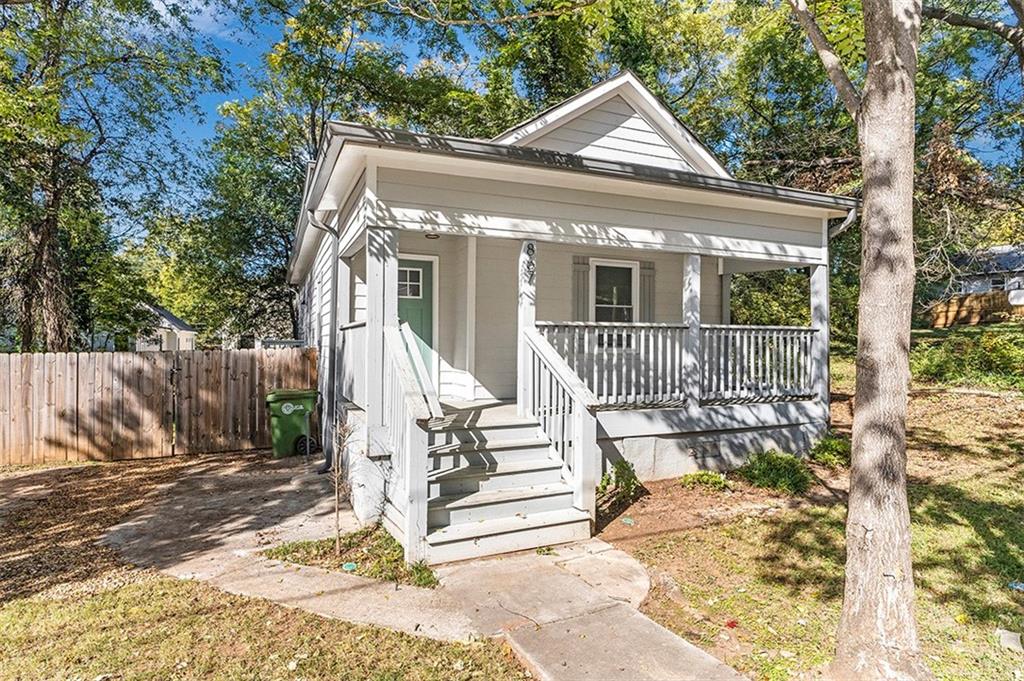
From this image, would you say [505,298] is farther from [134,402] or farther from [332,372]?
[134,402]

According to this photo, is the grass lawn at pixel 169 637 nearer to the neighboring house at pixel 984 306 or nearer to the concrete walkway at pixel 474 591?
the concrete walkway at pixel 474 591

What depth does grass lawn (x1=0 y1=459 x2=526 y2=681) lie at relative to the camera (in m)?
3.07

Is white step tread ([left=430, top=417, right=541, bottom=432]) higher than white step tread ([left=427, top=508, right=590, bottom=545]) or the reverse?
higher

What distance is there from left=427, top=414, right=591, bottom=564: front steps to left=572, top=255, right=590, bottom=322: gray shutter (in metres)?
2.94

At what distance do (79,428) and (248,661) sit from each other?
7.45 meters

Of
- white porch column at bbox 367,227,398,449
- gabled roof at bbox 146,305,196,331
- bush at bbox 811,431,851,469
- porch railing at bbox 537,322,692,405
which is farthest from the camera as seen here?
gabled roof at bbox 146,305,196,331

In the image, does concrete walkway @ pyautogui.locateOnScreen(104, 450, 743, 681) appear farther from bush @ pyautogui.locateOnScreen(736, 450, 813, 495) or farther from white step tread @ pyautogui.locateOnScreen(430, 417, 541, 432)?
bush @ pyautogui.locateOnScreen(736, 450, 813, 495)

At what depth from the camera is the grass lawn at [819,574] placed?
3.38 metres

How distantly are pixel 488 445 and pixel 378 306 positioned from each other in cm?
171

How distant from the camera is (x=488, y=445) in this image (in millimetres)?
5496

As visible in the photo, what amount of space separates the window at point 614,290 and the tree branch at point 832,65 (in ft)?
15.9

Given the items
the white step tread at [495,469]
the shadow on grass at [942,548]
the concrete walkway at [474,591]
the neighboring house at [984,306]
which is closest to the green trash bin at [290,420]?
the concrete walkway at [474,591]

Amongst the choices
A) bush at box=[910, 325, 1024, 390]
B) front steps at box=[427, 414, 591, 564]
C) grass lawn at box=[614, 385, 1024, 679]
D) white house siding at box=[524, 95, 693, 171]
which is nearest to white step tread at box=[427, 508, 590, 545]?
front steps at box=[427, 414, 591, 564]

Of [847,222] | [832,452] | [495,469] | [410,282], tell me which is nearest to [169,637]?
[495,469]
